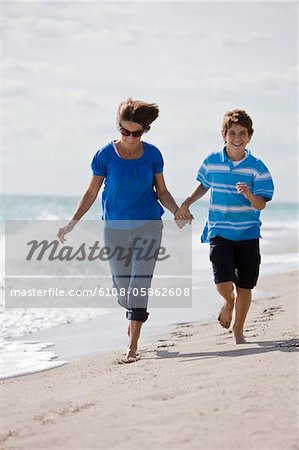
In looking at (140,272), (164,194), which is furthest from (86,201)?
(140,272)

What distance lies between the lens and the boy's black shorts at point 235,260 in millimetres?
5543

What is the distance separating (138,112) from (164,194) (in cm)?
67

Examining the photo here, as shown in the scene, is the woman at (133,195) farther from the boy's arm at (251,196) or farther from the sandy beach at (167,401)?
the boy's arm at (251,196)

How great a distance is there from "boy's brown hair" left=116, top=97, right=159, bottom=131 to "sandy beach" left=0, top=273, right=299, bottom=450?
174cm

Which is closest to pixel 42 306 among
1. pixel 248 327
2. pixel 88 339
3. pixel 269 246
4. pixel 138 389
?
pixel 88 339

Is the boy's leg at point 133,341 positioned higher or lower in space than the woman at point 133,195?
lower

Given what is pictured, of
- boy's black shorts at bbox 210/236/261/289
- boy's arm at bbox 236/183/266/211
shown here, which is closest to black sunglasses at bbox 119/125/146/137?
boy's arm at bbox 236/183/266/211

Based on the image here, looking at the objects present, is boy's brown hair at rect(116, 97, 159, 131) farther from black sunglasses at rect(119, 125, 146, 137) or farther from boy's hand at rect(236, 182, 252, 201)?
boy's hand at rect(236, 182, 252, 201)

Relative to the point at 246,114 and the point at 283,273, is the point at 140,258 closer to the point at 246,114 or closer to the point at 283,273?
the point at 246,114

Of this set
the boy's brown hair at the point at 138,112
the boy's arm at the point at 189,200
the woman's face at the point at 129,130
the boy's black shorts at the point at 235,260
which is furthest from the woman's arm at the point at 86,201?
the boy's black shorts at the point at 235,260

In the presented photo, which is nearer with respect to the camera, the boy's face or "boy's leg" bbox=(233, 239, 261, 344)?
the boy's face

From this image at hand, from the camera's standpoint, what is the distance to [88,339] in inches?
281

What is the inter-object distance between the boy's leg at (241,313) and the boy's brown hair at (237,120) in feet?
3.99

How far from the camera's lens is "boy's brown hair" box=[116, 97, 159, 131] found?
5.50m
